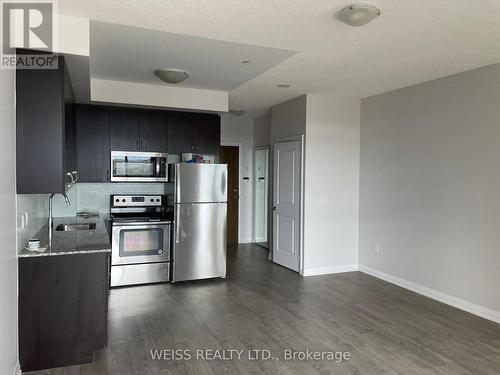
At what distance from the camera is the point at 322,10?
2.67 metres

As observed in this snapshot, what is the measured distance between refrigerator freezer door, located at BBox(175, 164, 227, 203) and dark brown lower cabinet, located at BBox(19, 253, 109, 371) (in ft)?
6.92

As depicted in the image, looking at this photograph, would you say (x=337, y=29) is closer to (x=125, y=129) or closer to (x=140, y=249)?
(x=125, y=129)

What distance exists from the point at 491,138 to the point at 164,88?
386 centimetres

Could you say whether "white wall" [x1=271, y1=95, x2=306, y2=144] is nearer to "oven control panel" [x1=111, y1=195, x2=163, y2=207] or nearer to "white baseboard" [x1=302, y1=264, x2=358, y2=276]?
"white baseboard" [x1=302, y1=264, x2=358, y2=276]

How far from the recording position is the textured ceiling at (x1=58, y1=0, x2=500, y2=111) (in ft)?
8.55

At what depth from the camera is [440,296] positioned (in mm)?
4461

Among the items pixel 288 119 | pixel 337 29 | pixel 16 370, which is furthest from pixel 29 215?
pixel 288 119

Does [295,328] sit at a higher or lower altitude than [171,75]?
lower

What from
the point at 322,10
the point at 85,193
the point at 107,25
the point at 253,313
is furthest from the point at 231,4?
the point at 85,193

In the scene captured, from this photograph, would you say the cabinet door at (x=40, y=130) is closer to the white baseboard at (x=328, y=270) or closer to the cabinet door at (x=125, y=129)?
the cabinet door at (x=125, y=129)

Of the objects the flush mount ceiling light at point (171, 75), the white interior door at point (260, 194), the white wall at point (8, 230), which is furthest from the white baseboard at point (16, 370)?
the white interior door at point (260, 194)
